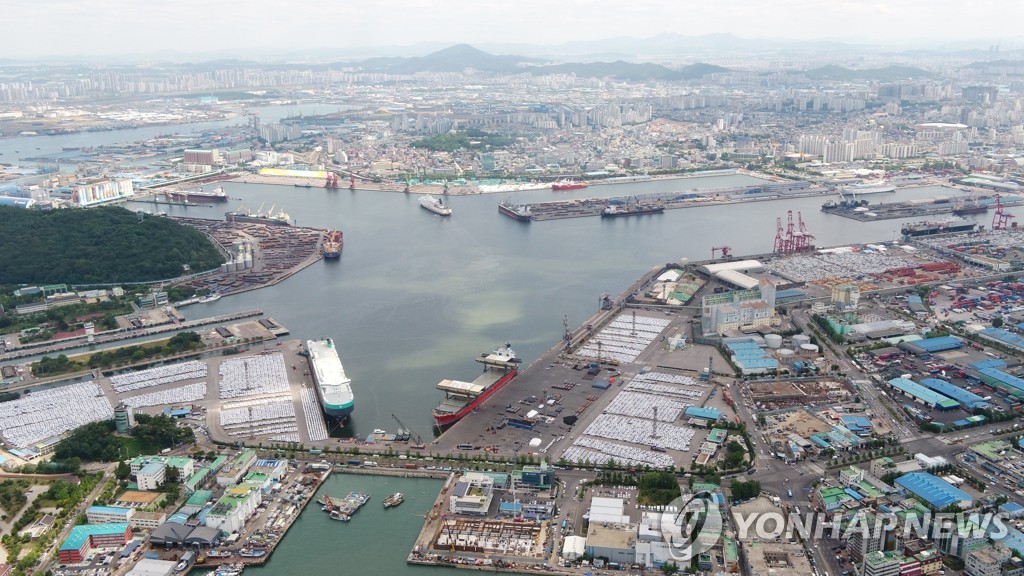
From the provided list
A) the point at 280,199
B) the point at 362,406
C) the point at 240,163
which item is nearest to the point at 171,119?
the point at 240,163

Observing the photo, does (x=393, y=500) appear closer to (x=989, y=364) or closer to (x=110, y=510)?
(x=110, y=510)

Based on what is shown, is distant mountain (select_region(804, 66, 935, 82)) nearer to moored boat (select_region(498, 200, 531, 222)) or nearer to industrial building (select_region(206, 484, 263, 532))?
moored boat (select_region(498, 200, 531, 222))

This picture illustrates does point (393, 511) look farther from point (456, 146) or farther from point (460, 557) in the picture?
point (456, 146)

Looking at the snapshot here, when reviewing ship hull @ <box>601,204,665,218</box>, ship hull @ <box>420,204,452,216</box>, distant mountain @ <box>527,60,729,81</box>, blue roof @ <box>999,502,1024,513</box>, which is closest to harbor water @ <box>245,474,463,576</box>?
blue roof @ <box>999,502,1024,513</box>

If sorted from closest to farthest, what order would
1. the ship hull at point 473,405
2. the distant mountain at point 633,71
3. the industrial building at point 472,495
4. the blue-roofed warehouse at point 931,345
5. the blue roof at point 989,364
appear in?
the industrial building at point 472,495 < the ship hull at point 473,405 < the blue roof at point 989,364 < the blue-roofed warehouse at point 931,345 < the distant mountain at point 633,71

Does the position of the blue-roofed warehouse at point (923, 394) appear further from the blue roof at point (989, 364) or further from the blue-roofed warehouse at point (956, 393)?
the blue roof at point (989, 364)

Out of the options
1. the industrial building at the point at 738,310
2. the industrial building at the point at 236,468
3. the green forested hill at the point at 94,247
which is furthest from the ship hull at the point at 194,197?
the industrial building at the point at 236,468
